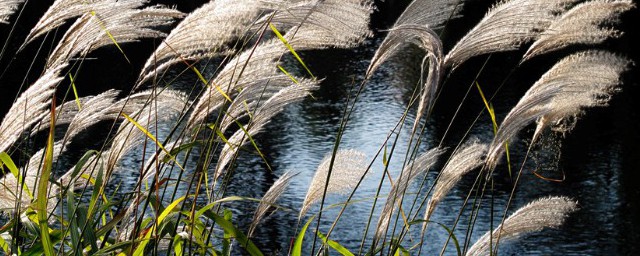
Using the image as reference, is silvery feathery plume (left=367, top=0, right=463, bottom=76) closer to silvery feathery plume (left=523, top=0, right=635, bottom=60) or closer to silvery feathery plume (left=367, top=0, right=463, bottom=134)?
silvery feathery plume (left=367, top=0, right=463, bottom=134)

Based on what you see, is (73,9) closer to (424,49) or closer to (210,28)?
(210,28)

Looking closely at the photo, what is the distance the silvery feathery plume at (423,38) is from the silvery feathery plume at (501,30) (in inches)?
3.2

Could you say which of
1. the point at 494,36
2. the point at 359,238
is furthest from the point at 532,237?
the point at 494,36

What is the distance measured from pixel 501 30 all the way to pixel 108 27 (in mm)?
895

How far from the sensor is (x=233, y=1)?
80.9 inches

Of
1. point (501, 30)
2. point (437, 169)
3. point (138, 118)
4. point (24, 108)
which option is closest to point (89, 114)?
point (138, 118)

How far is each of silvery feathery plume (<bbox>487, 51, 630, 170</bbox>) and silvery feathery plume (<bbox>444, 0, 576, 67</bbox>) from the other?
0.16 metres

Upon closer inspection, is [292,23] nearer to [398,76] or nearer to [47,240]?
[47,240]

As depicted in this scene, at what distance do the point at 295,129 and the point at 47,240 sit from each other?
7924 millimetres

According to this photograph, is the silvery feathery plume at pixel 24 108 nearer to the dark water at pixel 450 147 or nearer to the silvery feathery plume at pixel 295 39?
the silvery feathery plume at pixel 295 39

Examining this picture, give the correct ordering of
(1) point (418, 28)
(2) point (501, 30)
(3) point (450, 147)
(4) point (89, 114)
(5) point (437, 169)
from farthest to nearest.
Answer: (5) point (437, 169), (3) point (450, 147), (4) point (89, 114), (2) point (501, 30), (1) point (418, 28)

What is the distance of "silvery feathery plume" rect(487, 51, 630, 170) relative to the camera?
2172 mm

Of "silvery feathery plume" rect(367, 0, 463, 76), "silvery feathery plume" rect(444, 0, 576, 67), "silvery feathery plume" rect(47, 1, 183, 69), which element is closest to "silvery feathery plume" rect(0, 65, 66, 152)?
"silvery feathery plume" rect(47, 1, 183, 69)

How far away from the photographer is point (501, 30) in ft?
6.67
